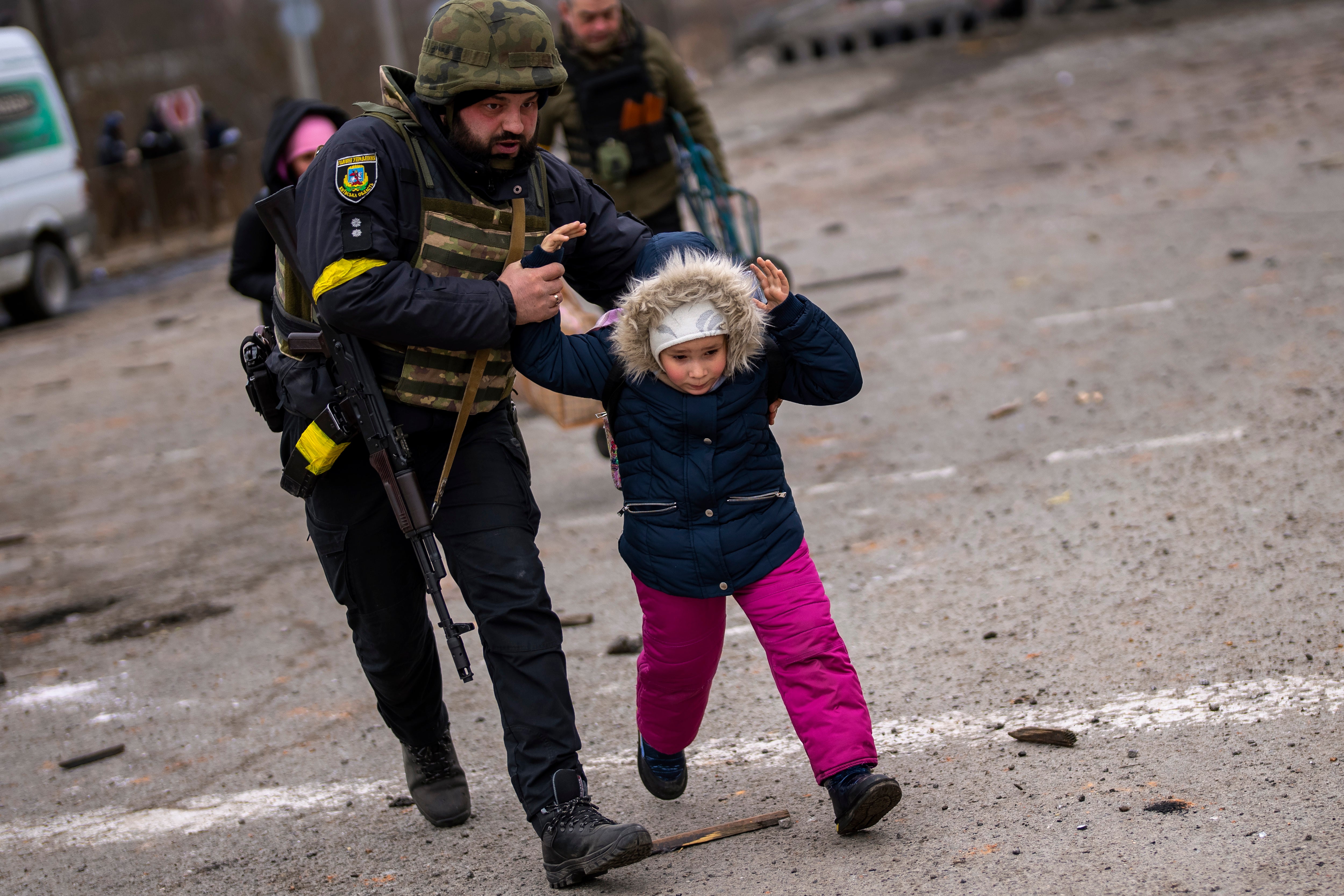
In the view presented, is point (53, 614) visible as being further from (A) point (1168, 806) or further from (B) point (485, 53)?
(A) point (1168, 806)

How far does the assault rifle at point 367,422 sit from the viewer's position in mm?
3166

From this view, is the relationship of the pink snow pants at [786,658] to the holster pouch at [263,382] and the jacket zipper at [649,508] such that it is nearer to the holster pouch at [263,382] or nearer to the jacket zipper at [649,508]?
the jacket zipper at [649,508]

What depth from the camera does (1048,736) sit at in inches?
140

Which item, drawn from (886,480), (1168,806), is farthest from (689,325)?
(886,480)

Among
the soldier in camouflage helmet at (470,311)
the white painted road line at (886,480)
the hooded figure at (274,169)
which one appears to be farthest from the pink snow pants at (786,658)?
the white painted road line at (886,480)

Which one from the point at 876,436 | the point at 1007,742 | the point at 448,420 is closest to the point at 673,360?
the point at 448,420

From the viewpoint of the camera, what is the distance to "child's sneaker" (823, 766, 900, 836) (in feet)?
10.00

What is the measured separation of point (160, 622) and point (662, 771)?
2.90 metres

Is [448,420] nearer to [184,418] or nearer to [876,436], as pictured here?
[876,436]

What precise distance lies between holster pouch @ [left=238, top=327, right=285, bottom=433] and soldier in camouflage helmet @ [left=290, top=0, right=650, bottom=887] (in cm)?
10

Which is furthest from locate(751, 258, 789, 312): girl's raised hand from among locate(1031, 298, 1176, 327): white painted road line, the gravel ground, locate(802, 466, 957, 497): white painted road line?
locate(1031, 298, 1176, 327): white painted road line

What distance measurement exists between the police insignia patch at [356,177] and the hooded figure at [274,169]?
1.99 meters

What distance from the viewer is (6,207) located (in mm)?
13133

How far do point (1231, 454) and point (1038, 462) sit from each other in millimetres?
775
